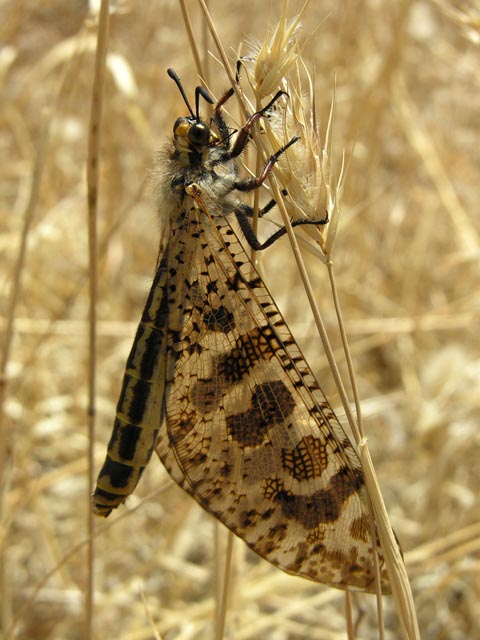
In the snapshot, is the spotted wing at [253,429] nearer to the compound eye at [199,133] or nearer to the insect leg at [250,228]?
the insect leg at [250,228]

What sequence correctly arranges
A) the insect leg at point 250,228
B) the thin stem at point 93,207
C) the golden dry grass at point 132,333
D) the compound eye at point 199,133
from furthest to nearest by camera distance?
the golden dry grass at point 132,333 → the compound eye at point 199,133 → the insect leg at point 250,228 → the thin stem at point 93,207

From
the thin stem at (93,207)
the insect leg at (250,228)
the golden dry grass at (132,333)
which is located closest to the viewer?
the thin stem at (93,207)

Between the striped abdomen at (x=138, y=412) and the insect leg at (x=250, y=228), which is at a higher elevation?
the insect leg at (x=250, y=228)

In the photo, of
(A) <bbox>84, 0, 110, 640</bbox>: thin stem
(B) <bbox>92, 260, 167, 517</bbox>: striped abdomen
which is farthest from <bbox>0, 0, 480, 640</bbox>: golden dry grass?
(A) <bbox>84, 0, 110, 640</bbox>: thin stem

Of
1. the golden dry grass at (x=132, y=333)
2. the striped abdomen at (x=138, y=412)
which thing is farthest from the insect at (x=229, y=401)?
the golden dry grass at (x=132, y=333)

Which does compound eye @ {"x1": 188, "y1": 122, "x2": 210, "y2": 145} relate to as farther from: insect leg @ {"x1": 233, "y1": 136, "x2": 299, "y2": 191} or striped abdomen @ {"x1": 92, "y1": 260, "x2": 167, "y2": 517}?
striped abdomen @ {"x1": 92, "y1": 260, "x2": 167, "y2": 517}

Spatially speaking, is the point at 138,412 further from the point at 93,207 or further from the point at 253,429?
Answer: the point at 93,207
